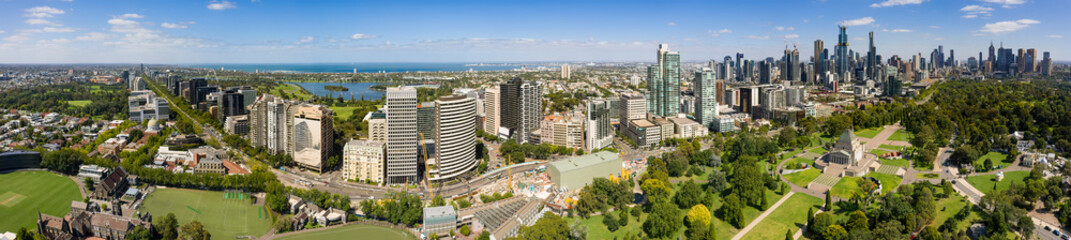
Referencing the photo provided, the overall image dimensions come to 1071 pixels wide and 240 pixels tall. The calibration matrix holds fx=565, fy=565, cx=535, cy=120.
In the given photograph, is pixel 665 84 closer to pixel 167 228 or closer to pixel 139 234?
pixel 167 228

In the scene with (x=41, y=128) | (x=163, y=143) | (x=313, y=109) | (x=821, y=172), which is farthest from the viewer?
(x=41, y=128)

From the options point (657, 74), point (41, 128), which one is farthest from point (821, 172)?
point (41, 128)

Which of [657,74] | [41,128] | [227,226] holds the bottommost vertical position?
[227,226]

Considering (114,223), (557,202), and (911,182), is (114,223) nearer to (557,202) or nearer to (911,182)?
(557,202)

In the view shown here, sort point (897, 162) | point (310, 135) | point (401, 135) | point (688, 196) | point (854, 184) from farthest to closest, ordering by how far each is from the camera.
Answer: point (310, 135) < point (897, 162) < point (401, 135) < point (854, 184) < point (688, 196)

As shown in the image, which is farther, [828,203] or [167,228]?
[828,203]

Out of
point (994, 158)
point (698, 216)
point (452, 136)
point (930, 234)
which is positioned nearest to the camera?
point (930, 234)

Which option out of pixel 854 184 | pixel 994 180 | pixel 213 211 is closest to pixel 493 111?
pixel 213 211

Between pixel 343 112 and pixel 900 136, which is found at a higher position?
pixel 343 112
